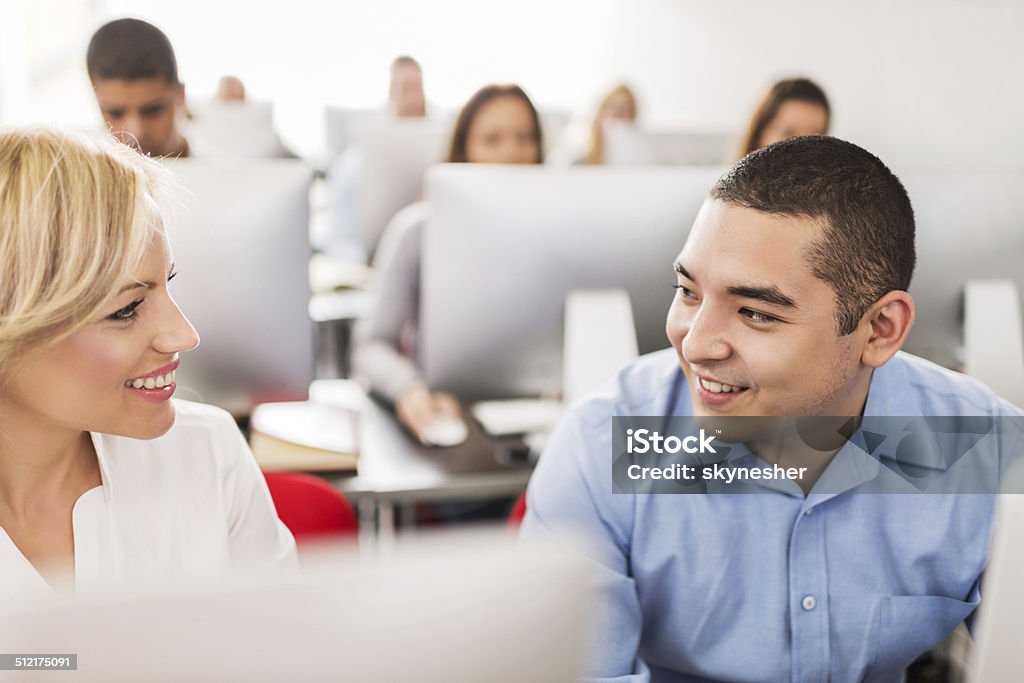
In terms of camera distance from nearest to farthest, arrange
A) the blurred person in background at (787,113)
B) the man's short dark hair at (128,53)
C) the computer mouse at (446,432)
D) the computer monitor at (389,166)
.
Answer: the computer mouse at (446,432) < the man's short dark hair at (128,53) < the blurred person in background at (787,113) < the computer monitor at (389,166)

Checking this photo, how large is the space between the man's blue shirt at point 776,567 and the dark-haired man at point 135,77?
3.92 feet

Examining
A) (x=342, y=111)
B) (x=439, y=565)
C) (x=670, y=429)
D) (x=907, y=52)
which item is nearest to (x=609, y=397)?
(x=670, y=429)

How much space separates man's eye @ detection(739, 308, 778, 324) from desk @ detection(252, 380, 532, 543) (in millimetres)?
535

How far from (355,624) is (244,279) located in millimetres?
965

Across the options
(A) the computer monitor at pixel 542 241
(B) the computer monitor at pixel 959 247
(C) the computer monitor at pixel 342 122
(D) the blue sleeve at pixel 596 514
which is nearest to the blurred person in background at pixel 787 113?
(B) the computer monitor at pixel 959 247

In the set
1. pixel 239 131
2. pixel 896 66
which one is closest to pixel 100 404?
pixel 896 66

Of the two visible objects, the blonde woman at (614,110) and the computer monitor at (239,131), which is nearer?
the blonde woman at (614,110)

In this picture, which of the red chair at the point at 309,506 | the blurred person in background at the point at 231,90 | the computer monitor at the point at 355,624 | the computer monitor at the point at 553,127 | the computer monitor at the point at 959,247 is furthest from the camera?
the blurred person in background at the point at 231,90

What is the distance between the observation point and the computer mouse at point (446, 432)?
4.73 ft

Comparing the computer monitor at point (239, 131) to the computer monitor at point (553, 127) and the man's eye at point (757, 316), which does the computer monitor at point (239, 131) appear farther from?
the man's eye at point (757, 316)

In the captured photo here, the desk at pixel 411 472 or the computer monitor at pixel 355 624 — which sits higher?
the computer monitor at pixel 355 624

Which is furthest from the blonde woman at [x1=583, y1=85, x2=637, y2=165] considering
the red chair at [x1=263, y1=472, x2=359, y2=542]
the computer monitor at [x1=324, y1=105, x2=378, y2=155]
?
the red chair at [x1=263, y1=472, x2=359, y2=542]

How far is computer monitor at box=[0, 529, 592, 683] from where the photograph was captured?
33 cm

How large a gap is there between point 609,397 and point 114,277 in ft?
1.68
